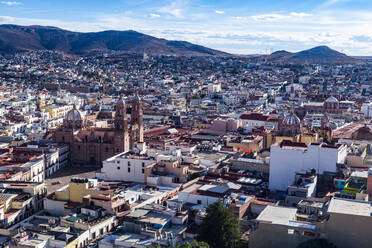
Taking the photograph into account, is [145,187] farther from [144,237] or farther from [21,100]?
[21,100]

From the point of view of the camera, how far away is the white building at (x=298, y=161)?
3322 centimetres

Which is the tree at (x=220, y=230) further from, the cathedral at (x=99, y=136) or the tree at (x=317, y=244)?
the cathedral at (x=99, y=136)

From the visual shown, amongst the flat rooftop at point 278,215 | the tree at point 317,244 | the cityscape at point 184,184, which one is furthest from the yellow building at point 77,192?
the tree at point 317,244

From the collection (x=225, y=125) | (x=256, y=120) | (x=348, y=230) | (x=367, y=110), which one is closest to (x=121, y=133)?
(x=225, y=125)

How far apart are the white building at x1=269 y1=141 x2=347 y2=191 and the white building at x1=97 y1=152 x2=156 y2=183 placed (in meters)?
9.21

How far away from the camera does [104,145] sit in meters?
46.0

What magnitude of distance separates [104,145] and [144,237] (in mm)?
22635

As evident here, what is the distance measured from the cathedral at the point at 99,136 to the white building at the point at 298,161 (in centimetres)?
1666

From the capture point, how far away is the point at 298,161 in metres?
33.4

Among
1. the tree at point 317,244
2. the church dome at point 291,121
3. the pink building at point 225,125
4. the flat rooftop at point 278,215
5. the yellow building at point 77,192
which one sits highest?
the church dome at point 291,121

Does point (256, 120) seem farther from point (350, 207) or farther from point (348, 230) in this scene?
point (348, 230)

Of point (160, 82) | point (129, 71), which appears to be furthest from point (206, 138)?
point (129, 71)

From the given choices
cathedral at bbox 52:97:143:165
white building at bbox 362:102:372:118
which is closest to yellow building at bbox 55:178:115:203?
cathedral at bbox 52:97:143:165

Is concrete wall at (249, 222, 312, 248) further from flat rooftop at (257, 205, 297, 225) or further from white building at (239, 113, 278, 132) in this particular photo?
white building at (239, 113, 278, 132)
